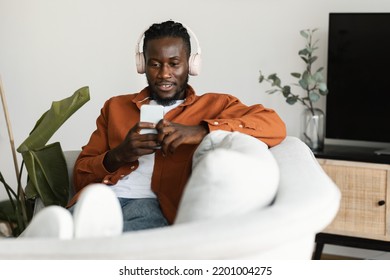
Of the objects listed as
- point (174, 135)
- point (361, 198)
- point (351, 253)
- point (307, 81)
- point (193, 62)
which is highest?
point (193, 62)

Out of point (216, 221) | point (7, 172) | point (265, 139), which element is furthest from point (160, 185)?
point (7, 172)

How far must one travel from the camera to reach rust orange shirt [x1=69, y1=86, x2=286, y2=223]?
199cm

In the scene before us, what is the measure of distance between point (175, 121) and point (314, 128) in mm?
1199

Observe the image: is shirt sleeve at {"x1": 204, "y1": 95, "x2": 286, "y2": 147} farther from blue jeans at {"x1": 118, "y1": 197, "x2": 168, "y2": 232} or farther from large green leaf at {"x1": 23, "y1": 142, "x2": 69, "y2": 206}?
large green leaf at {"x1": 23, "y1": 142, "x2": 69, "y2": 206}

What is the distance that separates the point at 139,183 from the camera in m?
2.07

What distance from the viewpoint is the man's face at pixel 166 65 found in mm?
2121

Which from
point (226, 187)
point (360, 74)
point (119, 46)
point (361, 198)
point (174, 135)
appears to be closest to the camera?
point (226, 187)

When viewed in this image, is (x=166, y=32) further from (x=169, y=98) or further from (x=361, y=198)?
(x=361, y=198)

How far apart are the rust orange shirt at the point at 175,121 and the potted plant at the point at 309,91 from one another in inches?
38.2

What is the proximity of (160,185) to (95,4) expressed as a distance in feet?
6.16

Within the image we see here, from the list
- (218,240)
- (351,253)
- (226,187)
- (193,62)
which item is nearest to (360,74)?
(351,253)

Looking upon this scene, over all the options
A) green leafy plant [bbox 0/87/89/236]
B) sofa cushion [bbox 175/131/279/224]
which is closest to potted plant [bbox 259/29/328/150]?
green leafy plant [bbox 0/87/89/236]

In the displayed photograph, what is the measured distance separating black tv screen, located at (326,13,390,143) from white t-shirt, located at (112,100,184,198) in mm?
1340
